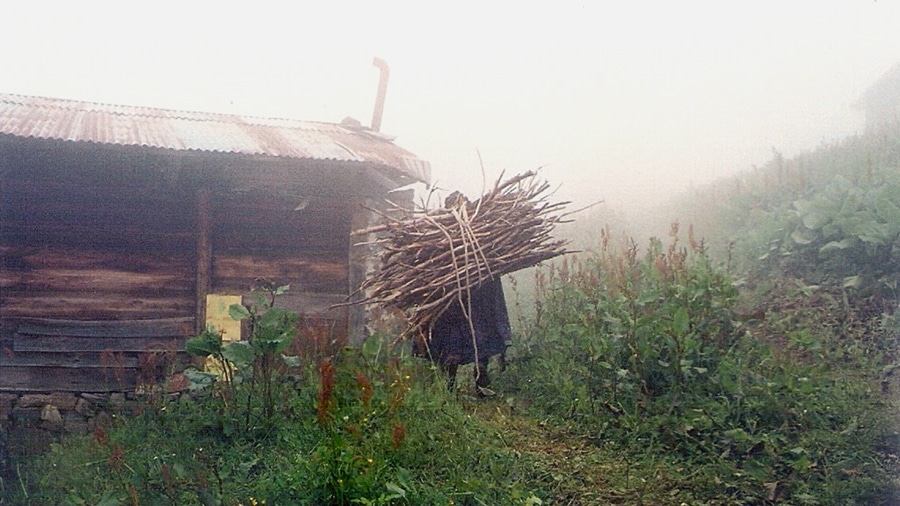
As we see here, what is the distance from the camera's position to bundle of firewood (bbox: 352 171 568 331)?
13.4 ft

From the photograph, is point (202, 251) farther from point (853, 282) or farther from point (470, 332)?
point (853, 282)

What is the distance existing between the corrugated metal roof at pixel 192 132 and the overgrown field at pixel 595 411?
214 cm

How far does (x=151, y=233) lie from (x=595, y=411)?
14.5ft

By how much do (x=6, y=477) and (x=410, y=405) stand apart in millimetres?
4100

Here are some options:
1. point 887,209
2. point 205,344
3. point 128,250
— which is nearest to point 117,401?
point 128,250

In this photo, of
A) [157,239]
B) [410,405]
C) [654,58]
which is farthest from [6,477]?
[654,58]

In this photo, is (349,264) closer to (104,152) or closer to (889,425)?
(104,152)

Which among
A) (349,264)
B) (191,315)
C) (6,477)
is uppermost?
(349,264)

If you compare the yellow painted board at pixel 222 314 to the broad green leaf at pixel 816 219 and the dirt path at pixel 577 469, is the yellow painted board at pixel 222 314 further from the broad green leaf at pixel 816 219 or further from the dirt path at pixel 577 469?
the broad green leaf at pixel 816 219

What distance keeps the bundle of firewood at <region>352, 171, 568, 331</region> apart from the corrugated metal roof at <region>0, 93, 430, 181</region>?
180 cm

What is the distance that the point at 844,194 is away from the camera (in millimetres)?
5547

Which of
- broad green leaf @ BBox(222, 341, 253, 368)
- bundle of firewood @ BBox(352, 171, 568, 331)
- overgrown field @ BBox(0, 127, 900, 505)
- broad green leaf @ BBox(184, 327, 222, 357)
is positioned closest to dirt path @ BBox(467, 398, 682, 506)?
overgrown field @ BBox(0, 127, 900, 505)

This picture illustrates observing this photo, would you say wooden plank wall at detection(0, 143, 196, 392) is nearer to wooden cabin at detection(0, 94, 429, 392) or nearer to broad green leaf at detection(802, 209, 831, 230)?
wooden cabin at detection(0, 94, 429, 392)

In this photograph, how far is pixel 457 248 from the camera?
13.1ft
